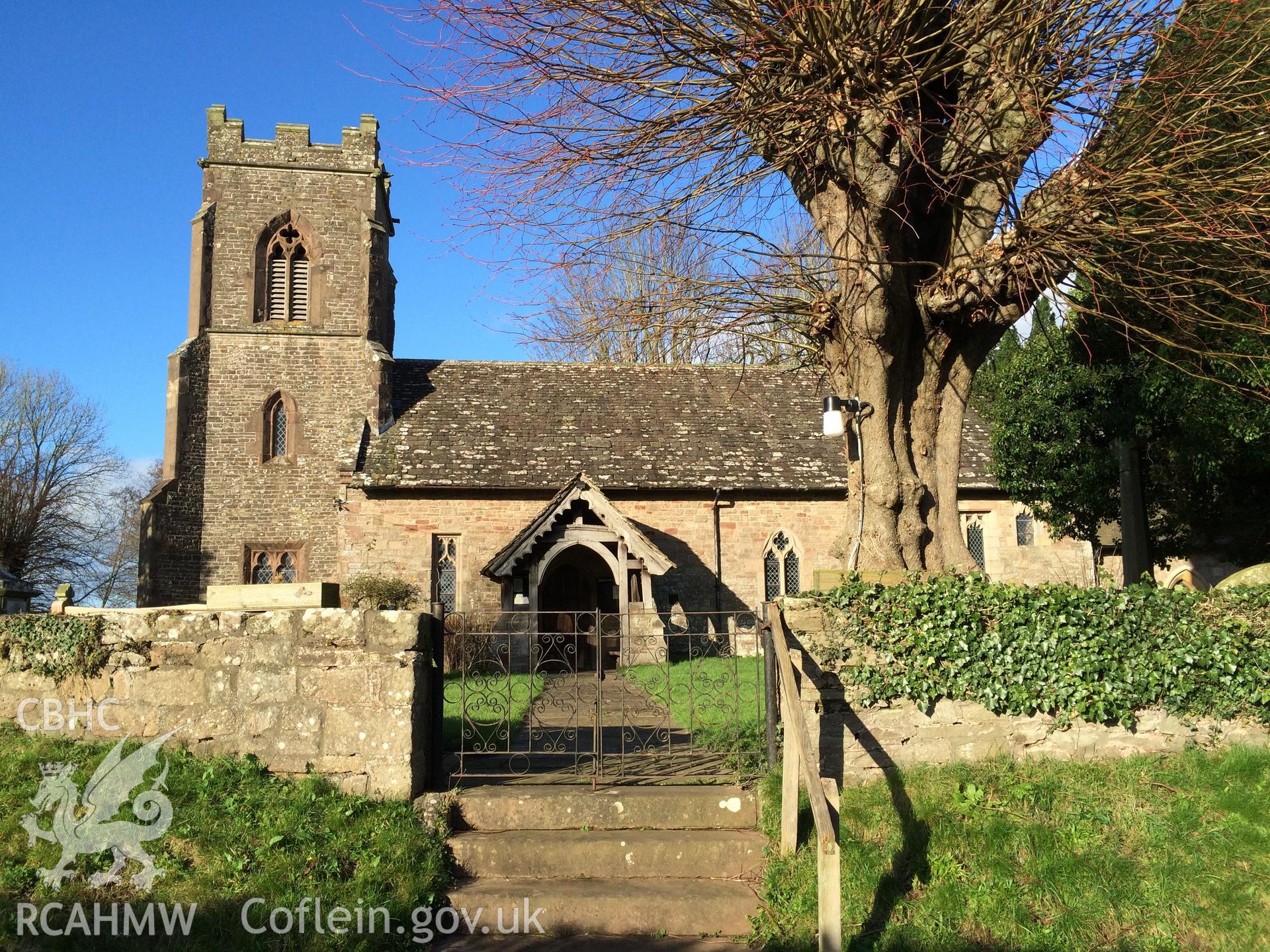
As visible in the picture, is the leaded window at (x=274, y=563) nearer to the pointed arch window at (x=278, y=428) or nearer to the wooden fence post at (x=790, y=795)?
the pointed arch window at (x=278, y=428)

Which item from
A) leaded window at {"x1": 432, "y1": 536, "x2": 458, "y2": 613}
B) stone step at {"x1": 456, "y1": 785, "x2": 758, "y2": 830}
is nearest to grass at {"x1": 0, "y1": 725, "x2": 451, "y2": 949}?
stone step at {"x1": 456, "y1": 785, "x2": 758, "y2": 830}

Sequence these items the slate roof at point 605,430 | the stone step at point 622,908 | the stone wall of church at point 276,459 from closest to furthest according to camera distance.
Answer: the stone step at point 622,908 < the slate roof at point 605,430 < the stone wall of church at point 276,459

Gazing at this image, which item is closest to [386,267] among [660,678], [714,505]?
[714,505]

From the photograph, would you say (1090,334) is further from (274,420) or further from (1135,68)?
(274,420)

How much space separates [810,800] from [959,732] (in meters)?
2.17

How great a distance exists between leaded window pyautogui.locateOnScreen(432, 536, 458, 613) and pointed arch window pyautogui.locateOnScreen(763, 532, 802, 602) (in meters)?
7.43

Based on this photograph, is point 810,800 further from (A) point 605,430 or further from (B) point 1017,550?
(B) point 1017,550

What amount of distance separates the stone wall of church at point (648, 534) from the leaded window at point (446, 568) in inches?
5.7

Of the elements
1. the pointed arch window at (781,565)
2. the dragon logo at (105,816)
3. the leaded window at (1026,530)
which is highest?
the leaded window at (1026,530)

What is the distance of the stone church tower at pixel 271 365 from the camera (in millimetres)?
22297

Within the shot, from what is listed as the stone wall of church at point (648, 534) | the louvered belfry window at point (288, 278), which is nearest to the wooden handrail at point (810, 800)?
the stone wall of church at point (648, 534)

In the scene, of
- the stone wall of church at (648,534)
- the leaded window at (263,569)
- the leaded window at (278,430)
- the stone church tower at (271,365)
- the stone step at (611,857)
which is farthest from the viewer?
the leaded window at (278,430)

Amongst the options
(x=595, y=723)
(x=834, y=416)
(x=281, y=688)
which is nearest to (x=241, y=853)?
(x=281, y=688)

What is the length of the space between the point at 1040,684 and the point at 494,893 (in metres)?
4.51
